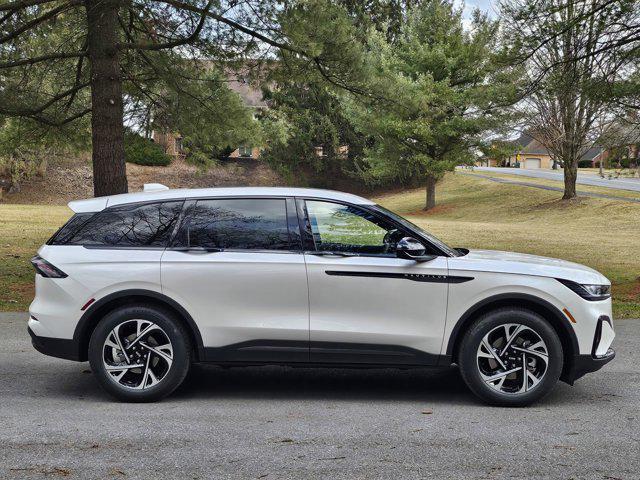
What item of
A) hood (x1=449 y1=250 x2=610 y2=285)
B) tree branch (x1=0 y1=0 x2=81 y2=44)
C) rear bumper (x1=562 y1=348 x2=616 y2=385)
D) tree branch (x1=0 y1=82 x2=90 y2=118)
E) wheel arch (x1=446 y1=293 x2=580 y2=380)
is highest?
tree branch (x1=0 y1=0 x2=81 y2=44)

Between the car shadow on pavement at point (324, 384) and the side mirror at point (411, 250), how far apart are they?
3.88 feet

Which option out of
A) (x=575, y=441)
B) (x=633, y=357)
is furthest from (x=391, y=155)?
(x=575, y=441)

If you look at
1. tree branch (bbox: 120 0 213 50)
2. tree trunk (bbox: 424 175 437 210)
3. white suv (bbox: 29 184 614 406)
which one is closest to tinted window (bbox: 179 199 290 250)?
white suv (bbox: 29 184 614 406)

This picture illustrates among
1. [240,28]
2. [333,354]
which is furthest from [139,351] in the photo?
[240,28]

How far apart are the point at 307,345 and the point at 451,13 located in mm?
36850

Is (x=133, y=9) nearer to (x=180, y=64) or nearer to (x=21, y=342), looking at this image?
(x=180, y=64)

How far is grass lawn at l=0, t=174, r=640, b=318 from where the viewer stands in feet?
44.5

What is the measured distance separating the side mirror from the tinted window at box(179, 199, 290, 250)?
2.91 ft

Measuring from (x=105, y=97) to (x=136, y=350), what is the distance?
22.6 ft

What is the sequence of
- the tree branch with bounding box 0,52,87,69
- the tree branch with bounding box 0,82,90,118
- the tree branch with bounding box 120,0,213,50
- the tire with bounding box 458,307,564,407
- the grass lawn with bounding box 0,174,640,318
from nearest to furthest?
the tire with bounding box 458,307,564,407, the tree branch with bounding box 120,0,213,50, the tree branch with bounding box 0,52,87,69, the tree branch with bounding box 0,82,90,118, the grass lawn with bounding box 0,174,640,318

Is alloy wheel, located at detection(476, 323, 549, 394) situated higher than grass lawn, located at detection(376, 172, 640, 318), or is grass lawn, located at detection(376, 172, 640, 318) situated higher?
alloy wheel, located at detection(476, 323, 549, 394)

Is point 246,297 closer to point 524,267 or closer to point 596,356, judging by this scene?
point 524,267

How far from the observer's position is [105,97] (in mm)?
11375

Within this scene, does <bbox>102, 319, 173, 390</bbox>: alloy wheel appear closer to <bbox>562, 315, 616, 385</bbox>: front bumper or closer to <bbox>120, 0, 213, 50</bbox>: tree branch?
<bbox>562, 315, 616, 385</bbox>: front bumper
